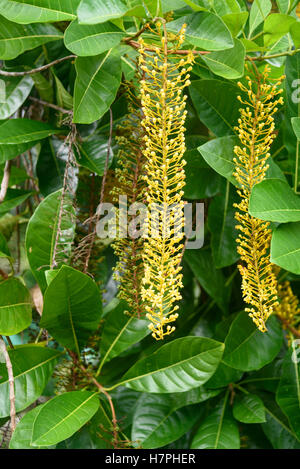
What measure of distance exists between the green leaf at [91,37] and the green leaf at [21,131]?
0.99 feet

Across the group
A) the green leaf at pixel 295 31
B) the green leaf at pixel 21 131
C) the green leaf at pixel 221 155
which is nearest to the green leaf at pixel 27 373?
the green leaf at pixel 21 131

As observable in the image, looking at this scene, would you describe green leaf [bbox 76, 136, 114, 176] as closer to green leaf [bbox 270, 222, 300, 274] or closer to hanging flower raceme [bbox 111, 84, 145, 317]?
hanging flower raceme [bbox 111, 84, 145, 317]

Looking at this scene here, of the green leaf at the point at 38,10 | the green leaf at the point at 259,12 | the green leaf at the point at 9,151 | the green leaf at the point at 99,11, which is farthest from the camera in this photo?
the green leaf at the point at 9,151

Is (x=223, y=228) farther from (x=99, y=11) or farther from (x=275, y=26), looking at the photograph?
(x=99, y=11)

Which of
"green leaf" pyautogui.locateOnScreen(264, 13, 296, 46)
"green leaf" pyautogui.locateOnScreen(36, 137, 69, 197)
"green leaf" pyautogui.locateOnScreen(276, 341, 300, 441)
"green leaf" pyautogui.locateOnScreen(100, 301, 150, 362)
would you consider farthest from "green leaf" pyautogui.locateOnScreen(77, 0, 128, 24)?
"green leaf" pyautogui.locateOnScreen(276, 341, 300, 441)

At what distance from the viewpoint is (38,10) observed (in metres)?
0.79

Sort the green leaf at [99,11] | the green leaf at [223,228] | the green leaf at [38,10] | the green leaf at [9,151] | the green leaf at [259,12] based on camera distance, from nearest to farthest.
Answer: the green leaf at [99,11], the green leaf at [38,10], the green leaf at [259,12], the green leaf at [9,151], the green leaf at [223,228]

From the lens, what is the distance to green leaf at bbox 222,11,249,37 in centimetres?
79

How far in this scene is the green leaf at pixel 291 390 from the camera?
1.05 metres

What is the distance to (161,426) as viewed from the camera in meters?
1.10

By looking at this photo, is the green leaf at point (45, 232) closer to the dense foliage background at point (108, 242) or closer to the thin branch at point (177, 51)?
the dense foliage background at point (108, 242)

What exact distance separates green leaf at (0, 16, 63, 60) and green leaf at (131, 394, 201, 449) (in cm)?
74

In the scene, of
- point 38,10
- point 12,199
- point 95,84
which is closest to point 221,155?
point 95,84
